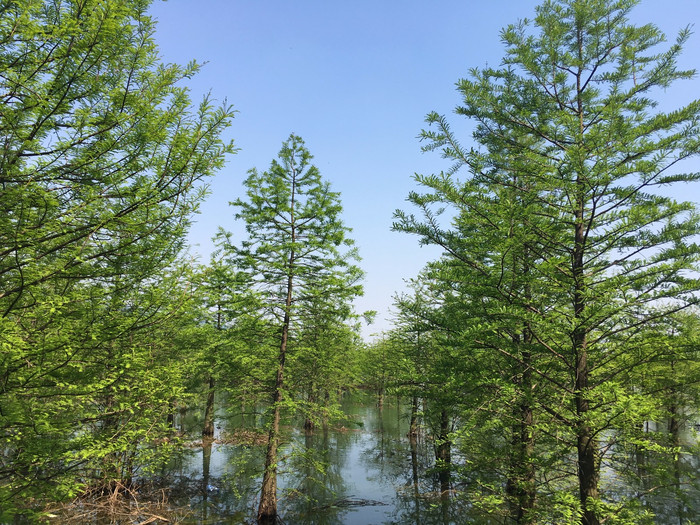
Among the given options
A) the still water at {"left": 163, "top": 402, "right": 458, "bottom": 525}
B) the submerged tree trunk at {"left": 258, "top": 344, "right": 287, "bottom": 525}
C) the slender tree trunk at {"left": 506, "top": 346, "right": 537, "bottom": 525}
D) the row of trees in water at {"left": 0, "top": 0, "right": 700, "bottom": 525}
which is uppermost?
the row of trees in water at {"left": 0, "top": 0, "right": 700, "bottom": 525}

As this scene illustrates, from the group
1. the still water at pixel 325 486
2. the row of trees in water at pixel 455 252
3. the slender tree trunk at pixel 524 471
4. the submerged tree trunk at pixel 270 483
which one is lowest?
the still water at pixel 325 486

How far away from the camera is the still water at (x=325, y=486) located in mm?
11977

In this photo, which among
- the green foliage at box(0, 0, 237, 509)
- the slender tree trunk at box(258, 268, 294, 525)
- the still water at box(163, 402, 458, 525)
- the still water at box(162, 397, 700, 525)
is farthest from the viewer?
the still water at box(163, 402, 458, 525)

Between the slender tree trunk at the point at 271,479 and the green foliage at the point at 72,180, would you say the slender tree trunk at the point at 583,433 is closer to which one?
the green foliage at the point at 72,180

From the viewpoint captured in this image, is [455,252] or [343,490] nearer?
[455,252]

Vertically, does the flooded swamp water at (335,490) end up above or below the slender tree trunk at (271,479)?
below

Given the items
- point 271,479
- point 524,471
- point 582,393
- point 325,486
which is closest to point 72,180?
point 582,393

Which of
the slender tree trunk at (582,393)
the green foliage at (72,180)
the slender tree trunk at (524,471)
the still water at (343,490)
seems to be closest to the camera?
the green foliage at (72,180)

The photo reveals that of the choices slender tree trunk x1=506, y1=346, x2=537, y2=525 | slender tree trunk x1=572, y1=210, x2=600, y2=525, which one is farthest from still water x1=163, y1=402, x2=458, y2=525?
slender tree trunk x1=572, y1=210, x2=600, y2=525

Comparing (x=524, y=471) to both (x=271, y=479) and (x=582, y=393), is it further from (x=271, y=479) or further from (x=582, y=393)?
(x=271, y=479)

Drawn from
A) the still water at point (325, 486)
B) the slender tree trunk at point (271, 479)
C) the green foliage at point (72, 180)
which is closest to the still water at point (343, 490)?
the still water at point (325, 486)

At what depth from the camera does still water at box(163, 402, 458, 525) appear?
39.3 feet

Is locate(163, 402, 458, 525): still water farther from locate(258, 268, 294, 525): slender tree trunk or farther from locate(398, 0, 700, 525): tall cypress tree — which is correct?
locate(398, 0, 700, 525): tall cypress tree

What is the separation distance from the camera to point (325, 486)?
38.1 feet
